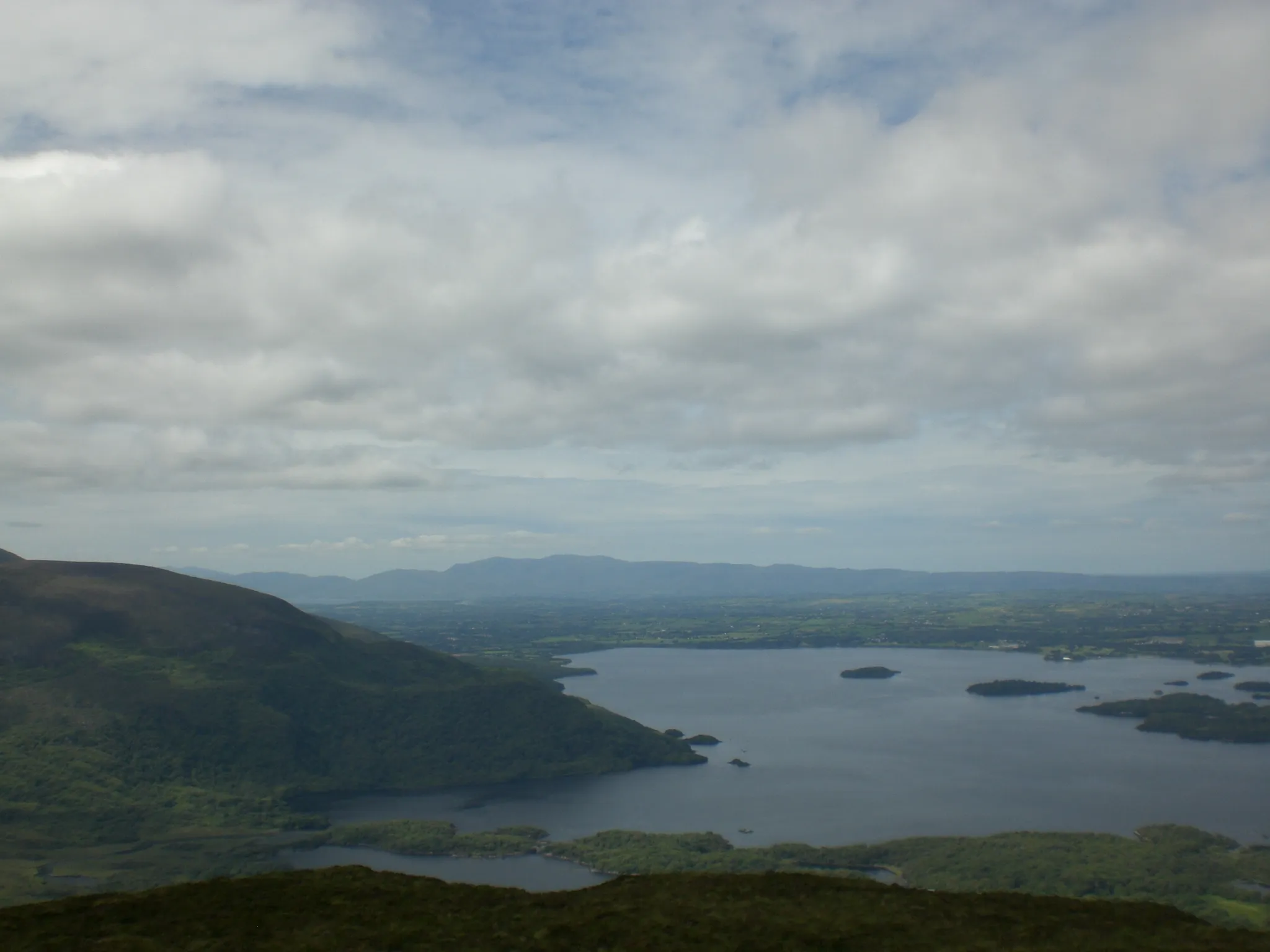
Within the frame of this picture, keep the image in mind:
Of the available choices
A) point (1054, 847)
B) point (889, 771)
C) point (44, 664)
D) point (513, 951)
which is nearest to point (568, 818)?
point (889, 771)

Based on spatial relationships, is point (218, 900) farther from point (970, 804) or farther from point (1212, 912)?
point (970, 804)

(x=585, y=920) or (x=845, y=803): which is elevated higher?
(x=585, y=920)

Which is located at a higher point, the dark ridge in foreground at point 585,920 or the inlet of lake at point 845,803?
the dark ridge in foreground at point 585,920

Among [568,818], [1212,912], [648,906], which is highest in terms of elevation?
Result: [648,906]

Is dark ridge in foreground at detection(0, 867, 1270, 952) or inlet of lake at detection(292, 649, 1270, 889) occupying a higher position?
dark ridge in foreground at detection(0, 867, 1270, 952)

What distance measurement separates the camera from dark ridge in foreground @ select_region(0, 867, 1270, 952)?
3522cm

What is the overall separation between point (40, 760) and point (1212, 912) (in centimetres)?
17554

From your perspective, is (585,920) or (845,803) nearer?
(585,920)

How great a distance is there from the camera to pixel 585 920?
126 feet

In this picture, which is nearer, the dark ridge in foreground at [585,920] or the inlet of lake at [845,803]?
the dark ridge in foreground at [585,920]

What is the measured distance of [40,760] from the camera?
16350cm

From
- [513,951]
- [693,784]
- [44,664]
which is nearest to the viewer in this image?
[513,951]

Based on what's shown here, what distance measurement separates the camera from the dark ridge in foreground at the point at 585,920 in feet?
116

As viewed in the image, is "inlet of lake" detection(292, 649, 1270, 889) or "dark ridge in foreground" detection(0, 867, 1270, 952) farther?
"inlet of lake" detection(292, 649, 1270, 889)
